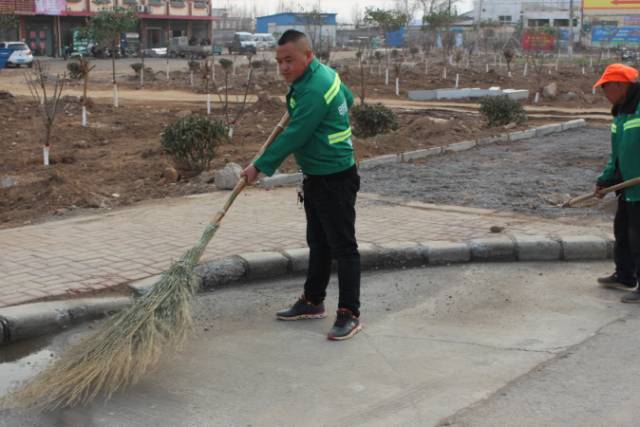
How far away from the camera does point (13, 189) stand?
361 inches

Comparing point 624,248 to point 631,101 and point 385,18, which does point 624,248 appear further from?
point 385,18

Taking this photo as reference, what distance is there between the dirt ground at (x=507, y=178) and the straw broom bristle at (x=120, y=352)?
4545 mm

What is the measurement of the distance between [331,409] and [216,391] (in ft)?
1.97

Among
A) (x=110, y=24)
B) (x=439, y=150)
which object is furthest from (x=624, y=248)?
(x=110, y=24)

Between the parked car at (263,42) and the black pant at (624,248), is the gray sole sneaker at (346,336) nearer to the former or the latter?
the black pant at (624,248)

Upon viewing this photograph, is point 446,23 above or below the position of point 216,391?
above

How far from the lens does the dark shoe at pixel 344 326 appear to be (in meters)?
4.65

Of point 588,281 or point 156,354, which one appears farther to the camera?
point 588,281

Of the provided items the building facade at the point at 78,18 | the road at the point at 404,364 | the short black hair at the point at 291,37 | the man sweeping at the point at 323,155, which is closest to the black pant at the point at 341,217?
the man sweeping at the point at 323,155

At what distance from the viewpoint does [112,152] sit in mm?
12906

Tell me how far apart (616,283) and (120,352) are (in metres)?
3.57

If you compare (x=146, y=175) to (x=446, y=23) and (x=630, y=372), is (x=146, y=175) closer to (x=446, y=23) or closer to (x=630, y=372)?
(x=630, y=372)

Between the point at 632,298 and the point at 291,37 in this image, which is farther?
the point at 632,298

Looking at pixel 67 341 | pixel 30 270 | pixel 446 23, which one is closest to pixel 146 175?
pixel 30 270
